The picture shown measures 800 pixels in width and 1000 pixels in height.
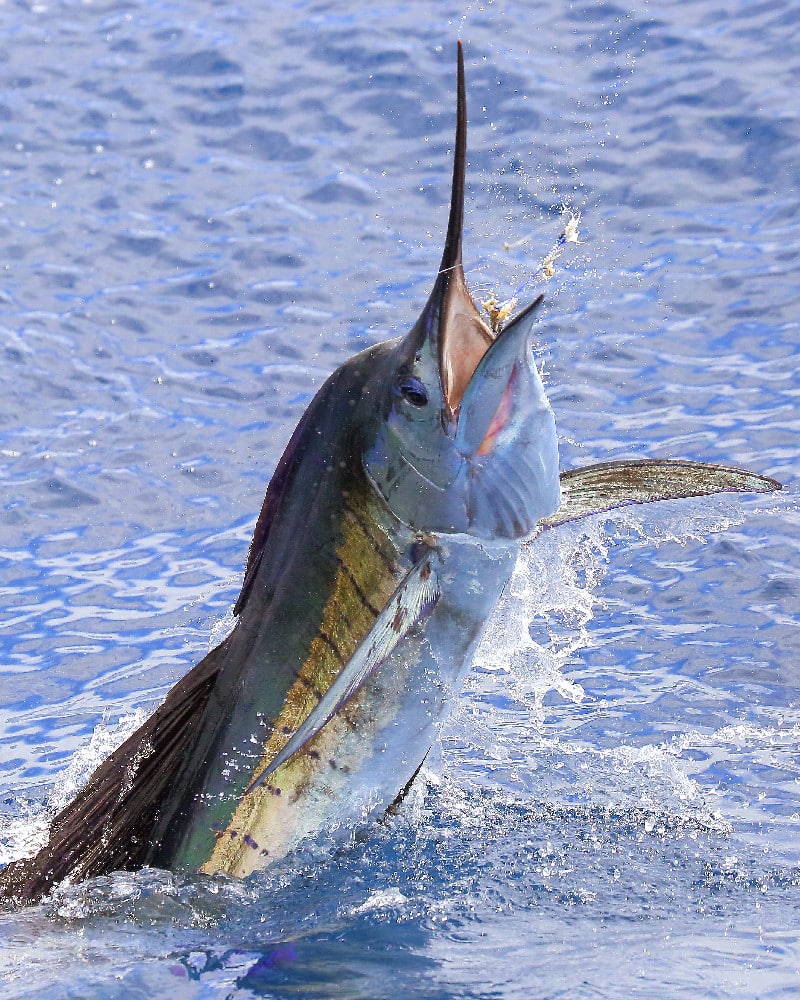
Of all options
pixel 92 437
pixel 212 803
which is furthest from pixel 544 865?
pixel 92 437

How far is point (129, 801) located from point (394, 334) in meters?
4.72

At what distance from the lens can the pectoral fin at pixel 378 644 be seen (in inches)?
115

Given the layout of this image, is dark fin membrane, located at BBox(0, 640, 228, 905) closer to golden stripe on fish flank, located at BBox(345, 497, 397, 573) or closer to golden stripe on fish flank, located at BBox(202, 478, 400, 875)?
golden stripe on fish flank, located at BBox(202, 478, 400, 875)

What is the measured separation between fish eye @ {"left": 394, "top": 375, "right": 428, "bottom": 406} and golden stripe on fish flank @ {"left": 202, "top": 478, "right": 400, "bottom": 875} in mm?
276

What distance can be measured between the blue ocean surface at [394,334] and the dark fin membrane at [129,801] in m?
0.06

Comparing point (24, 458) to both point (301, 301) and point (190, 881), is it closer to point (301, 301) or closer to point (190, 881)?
point (301, 301)

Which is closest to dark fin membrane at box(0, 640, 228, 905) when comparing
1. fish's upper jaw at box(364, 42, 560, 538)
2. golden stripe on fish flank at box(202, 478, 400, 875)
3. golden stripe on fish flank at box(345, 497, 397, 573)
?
golden stripe on fish flank at box(202, 478, 400, 875)

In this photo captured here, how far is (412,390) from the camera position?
10.2 feet

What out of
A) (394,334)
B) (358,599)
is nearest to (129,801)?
(358,599)

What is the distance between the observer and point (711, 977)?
3.07 metres

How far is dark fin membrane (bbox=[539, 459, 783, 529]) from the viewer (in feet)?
11.2

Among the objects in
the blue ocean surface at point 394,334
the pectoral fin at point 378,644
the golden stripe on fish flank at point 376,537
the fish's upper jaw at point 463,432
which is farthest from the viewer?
the blue ocean surface at point 394,334

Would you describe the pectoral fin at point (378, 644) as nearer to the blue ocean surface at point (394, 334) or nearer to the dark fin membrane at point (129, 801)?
the dark fin membrane at point (129, 801)

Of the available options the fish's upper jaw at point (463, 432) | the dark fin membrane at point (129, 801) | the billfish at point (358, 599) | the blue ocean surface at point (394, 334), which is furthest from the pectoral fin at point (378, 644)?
the blue ocean surface at point (394, 334)
